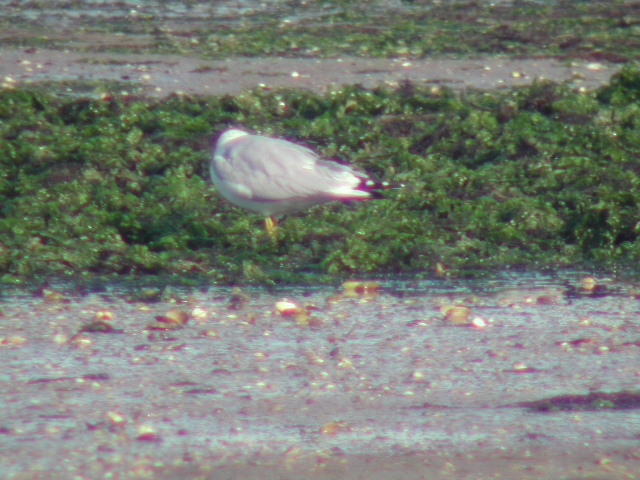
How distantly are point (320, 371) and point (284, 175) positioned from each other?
2009mm

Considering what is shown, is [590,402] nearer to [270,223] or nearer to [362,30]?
[270,223]

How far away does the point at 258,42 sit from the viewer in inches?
485

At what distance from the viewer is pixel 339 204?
Answer: 6.66m

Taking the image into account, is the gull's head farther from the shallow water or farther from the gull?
the shallow water

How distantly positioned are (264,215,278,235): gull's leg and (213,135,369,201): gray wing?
19cm

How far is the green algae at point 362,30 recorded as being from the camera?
11.9m

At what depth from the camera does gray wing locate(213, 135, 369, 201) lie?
19.6ft

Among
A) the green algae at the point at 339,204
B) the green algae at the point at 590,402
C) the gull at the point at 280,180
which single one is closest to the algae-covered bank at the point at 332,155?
the green algae at the point at 339,204

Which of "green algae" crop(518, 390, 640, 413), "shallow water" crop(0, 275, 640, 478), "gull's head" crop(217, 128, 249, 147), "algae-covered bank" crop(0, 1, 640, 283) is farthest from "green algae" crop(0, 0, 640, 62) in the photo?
"green algae" crop(518, 390, 640, 413)

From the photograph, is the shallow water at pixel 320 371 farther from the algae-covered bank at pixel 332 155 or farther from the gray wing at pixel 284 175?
the gray wing at pixel 284 175

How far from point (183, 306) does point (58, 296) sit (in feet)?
2.34

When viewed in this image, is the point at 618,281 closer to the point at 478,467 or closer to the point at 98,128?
the point at 478,467

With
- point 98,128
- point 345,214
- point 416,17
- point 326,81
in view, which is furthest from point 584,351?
point 416,17

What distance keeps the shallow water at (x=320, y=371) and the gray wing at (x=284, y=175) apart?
857 mm
